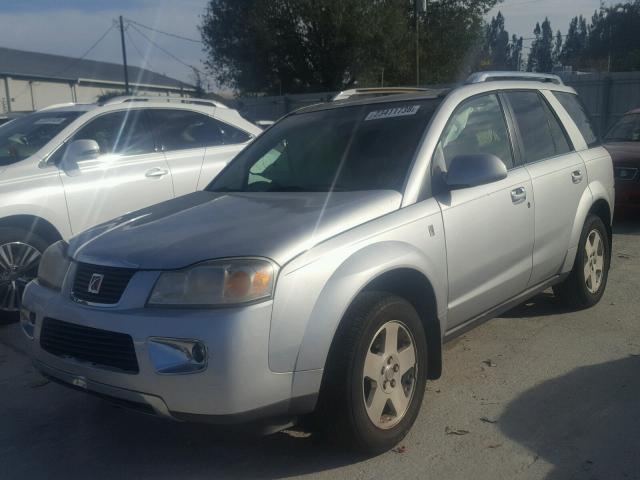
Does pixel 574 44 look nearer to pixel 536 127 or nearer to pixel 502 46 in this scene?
pixel 502 46

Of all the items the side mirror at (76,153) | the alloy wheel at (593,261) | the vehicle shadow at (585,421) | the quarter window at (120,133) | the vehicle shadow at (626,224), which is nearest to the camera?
the vehicle shadow at (585,421)

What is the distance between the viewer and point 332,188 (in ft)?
13.1

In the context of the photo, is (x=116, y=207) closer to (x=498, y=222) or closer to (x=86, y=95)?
(x=498, y=222)

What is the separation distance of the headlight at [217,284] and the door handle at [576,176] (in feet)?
9.84

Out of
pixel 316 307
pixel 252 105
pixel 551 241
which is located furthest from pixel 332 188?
pixel 252 105

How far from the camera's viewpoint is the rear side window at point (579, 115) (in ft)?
18.3

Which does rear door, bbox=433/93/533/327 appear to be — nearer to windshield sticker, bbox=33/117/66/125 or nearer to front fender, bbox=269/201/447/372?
front fender, bbox=269/201/447/372

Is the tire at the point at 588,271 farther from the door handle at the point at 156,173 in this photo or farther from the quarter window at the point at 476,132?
the door handle at the point at 156,173

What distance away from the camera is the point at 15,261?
564 cm

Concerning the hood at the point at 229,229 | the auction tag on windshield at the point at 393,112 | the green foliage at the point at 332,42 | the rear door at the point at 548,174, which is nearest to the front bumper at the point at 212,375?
the hood at the point at 229,229

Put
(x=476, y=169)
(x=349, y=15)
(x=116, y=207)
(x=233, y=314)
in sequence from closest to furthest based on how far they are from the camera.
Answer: (x=233, y=314)
(x=476, y=169)
(x=116, y=207)
(x=349, y=15)

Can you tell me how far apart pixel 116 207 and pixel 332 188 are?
113 inches

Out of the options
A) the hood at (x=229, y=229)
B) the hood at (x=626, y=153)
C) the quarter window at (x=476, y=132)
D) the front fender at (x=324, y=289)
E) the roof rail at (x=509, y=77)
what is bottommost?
the hood at (x=626, y=153)

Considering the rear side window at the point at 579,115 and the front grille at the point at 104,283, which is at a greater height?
the rear side window at the point at 579,115
